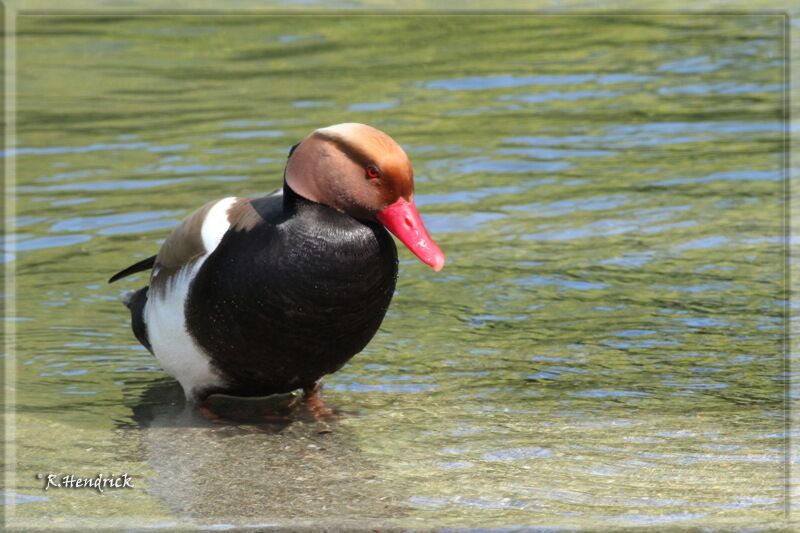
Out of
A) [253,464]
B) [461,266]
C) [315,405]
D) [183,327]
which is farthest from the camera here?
[461,266]

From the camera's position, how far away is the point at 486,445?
17.2 feet

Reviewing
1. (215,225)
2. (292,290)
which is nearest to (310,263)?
(292,290)

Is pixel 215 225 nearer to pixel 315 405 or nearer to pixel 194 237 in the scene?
pixel 194 237

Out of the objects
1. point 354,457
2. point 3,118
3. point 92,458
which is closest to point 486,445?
point 354,457

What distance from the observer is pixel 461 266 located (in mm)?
7684

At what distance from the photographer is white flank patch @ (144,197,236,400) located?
5.36 meters

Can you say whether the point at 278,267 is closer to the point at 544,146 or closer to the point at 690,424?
the point at 690,424

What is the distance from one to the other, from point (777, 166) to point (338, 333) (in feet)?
16.2

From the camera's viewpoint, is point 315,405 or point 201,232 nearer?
point 201,232
